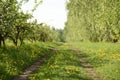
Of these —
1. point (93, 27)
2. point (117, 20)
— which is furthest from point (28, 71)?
point (93, 27)

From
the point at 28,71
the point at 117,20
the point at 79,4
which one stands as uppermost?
the point at 79,4

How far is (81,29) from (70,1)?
9.04 metres

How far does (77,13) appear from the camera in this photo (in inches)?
3477

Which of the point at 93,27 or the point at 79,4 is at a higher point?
the point at 79,4

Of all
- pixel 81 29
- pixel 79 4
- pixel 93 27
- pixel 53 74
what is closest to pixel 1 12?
pixel 53 74

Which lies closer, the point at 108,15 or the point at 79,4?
the point at 108,15

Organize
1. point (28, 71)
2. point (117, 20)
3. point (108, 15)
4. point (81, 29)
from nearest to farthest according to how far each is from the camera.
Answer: point (28, 71), point (117, 20), point (108, 15), point (81, 29)

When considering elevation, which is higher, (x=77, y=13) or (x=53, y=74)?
(x=77, y=13)

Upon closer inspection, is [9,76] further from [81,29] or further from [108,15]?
[81,29]

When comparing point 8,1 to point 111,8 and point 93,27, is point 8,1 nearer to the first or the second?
point 111,8

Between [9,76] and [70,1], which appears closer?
[9,76]

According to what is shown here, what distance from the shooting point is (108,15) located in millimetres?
55406

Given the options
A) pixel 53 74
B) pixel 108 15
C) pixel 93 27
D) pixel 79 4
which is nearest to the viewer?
pixel 53 74

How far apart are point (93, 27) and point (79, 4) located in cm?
958
